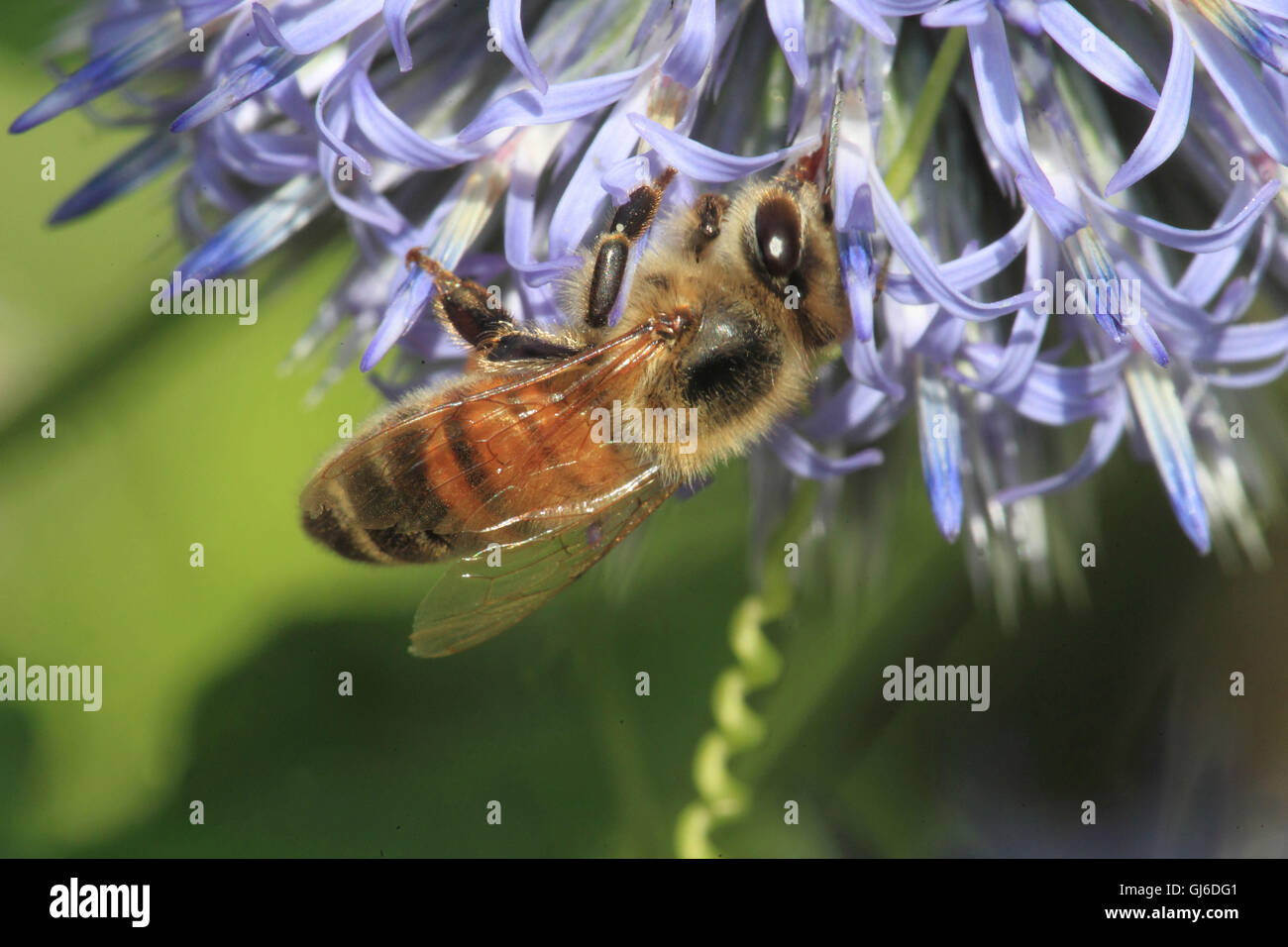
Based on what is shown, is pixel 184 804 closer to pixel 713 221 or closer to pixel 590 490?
pixel 590 490

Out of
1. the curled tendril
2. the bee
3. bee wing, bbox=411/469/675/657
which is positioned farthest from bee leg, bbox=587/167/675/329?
the curled tendril

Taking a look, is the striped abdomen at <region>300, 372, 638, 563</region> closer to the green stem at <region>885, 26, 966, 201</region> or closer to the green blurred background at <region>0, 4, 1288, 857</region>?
the green stem at <region>885, 26, 966, 201</region>

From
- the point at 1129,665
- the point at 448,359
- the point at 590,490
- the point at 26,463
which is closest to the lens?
the point at 590,490

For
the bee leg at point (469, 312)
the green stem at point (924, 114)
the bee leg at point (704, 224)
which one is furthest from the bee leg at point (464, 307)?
the green stem at point (924, 114)

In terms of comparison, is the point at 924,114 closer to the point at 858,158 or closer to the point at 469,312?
the point at 858,158
